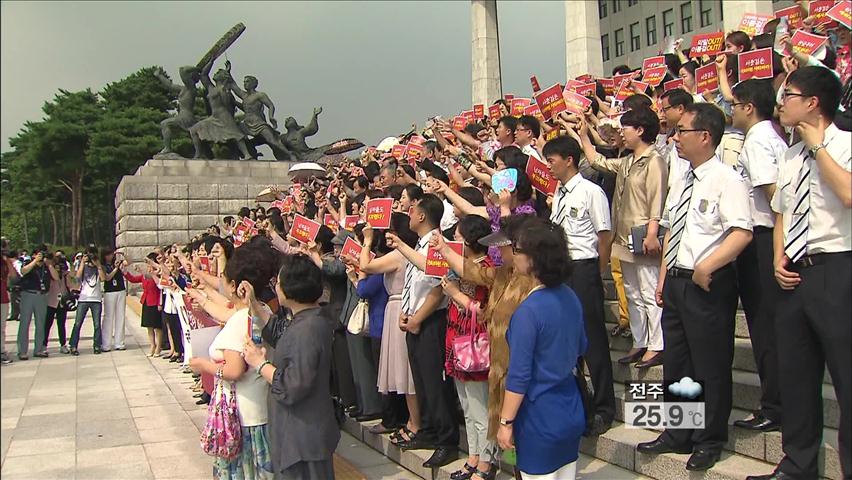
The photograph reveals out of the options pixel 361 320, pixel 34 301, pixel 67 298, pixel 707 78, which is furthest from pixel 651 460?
pixel 67 298

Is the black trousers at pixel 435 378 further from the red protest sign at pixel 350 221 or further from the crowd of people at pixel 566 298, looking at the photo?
the red protest sign at pixel 350 221

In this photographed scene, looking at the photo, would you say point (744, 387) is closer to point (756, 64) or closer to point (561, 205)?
point (561, 205)

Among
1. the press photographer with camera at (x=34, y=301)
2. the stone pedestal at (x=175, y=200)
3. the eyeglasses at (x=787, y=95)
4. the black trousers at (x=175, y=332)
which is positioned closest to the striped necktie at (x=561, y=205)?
the eyeglasses at (x=787, y=95)

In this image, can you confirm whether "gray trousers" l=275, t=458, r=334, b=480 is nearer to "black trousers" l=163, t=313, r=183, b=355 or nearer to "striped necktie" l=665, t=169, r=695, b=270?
"striped necktie" l=665, t=169, r=695, b=270

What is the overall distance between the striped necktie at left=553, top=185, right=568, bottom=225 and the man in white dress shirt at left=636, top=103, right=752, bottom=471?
3.13 feet

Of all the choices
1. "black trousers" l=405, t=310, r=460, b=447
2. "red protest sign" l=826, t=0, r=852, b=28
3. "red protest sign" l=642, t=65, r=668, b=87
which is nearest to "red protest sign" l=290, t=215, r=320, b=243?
"black trousers" l=405, t=310, r=460, b=447

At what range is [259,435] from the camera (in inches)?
153

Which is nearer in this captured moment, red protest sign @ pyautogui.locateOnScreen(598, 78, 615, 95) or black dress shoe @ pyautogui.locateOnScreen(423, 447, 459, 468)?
black dress shoe @ pyautogui.locateOnScreen(423, 447, 459, 468)

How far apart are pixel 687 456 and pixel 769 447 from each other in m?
0.41

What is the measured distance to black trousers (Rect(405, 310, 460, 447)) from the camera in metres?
4.91

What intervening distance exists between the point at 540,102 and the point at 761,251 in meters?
4.41

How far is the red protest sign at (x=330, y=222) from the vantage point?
712 centimetres

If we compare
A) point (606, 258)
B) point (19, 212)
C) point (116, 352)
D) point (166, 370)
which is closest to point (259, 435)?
point (606, 258)

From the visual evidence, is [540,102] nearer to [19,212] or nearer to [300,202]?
[300,202]
